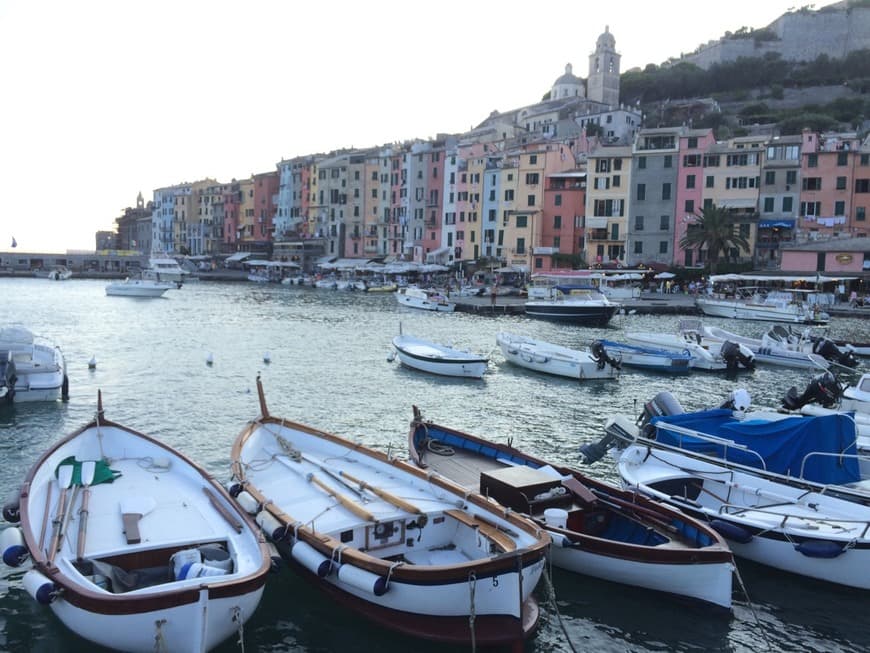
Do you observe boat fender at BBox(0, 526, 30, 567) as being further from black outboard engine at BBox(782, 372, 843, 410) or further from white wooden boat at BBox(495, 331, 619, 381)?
white wooden boat at BBox(495, 331, 619, 381)

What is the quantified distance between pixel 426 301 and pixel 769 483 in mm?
47443

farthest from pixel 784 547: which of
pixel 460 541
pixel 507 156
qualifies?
pixel 507 156

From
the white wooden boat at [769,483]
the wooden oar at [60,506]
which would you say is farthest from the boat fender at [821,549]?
the wooden oar at [60,506]

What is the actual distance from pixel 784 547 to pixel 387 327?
3642cm

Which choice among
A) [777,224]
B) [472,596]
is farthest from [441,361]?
[777,224]

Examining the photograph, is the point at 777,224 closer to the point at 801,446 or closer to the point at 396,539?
the point at 801,446

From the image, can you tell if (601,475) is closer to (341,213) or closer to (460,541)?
(460,541)

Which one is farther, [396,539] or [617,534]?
[617,534]

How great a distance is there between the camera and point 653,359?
32.0 meters

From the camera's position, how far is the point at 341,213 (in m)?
104

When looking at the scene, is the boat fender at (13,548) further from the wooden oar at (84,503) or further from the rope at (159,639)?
the rope at (159,639)

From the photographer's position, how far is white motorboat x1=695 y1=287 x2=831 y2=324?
50.5 meters

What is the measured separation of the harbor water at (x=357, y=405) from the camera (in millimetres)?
10016

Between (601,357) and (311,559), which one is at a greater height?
(601,357)
